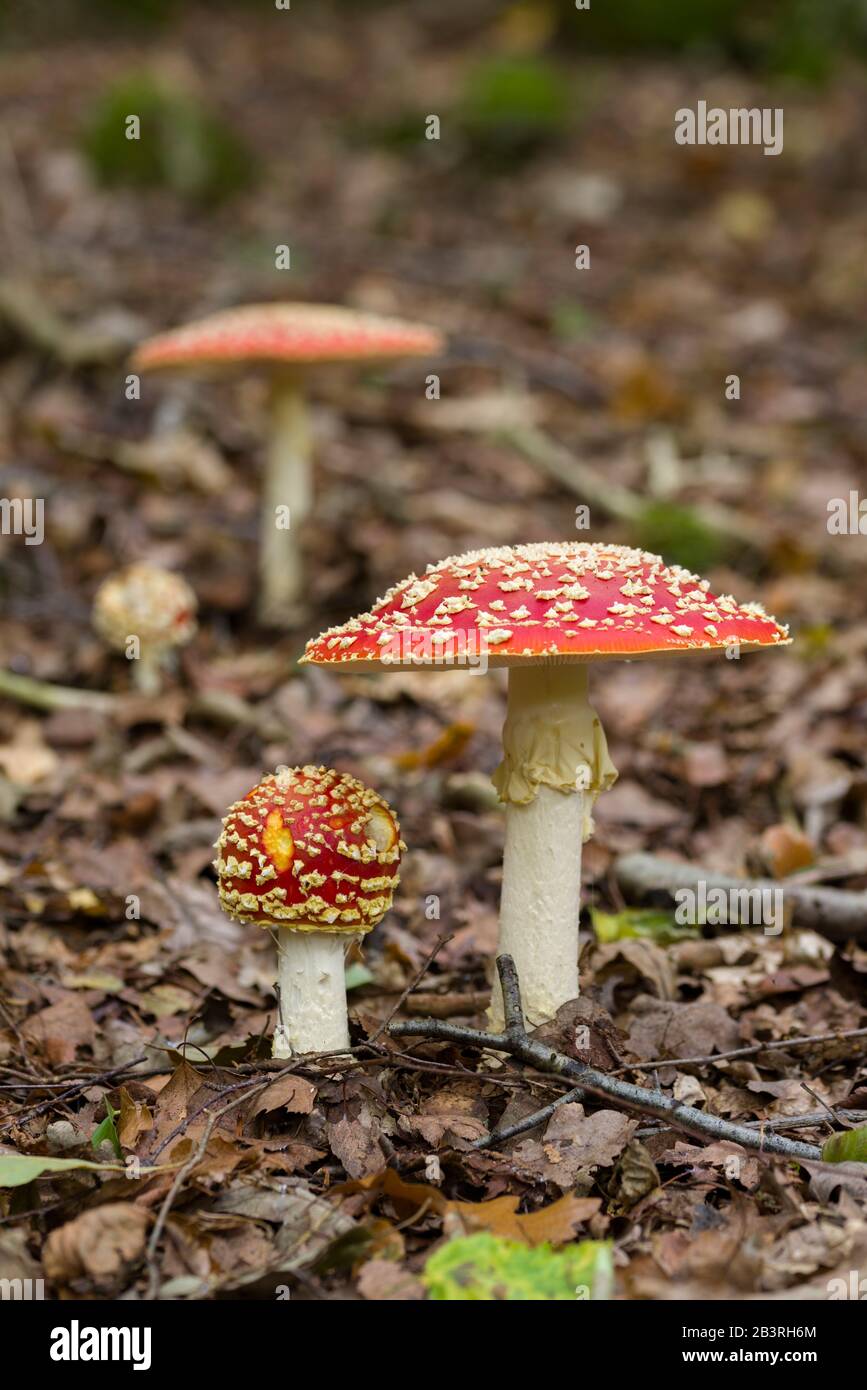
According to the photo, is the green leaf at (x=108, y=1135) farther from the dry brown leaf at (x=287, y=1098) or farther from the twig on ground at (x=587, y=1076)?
the twig on ground at (x=587, y=1076)

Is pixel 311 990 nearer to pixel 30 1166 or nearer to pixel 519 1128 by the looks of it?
pixel 519 1128

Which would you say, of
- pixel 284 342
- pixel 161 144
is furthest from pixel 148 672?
pixel 161 144

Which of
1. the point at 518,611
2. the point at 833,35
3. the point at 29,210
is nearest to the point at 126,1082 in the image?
the point at 518,611

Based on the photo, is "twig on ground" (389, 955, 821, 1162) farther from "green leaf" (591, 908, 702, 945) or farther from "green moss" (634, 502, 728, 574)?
"green moss" (634, 502, 728, 574)

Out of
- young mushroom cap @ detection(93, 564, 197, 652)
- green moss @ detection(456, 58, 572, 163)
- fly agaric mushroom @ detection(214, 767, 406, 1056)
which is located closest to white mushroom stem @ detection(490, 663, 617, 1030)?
fly agaric mushroom @ detection(214, 767, 406, 1056)

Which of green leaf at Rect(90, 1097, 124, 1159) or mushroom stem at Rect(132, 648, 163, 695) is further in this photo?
mushroom stem at Rect(132, 648, 163, 695)

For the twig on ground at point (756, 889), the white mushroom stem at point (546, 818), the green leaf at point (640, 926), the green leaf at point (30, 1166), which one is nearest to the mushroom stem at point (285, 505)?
the twig on ground at point (756, 889)
